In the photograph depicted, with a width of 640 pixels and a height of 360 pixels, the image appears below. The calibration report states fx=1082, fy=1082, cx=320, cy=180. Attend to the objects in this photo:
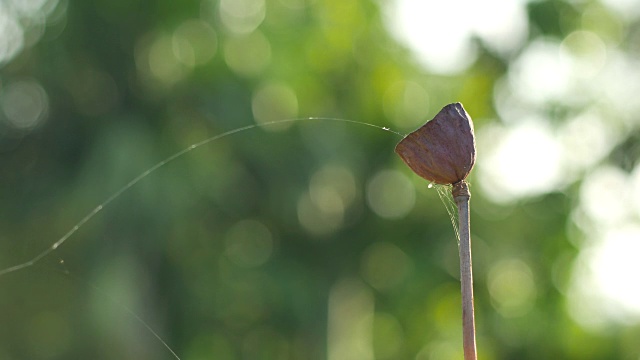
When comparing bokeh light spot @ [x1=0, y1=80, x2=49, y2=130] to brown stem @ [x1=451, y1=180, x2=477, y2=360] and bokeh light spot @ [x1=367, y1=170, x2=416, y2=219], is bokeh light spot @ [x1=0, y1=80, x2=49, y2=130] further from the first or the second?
brown stem @ [x1=451, y1=180, x2=477, y2=360]

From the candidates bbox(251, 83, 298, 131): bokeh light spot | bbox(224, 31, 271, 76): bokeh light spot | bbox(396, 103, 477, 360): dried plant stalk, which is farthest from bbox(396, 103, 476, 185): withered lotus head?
bbox(224, 31, 271, 76): bokeh light spot

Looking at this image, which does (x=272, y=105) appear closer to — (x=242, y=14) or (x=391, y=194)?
(x=242, y=14)

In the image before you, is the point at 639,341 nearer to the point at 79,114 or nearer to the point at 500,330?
the point at 500,330

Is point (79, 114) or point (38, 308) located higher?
point (79, 114)

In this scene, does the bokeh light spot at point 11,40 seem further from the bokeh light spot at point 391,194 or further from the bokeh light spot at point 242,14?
the bokeh light spot at point 391,194

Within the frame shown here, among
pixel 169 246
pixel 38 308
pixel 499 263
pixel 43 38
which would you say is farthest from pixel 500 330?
pixel 43 38

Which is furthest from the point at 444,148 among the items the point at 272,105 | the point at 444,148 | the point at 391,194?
the point at 391,194

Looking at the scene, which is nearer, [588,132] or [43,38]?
[43,38]
